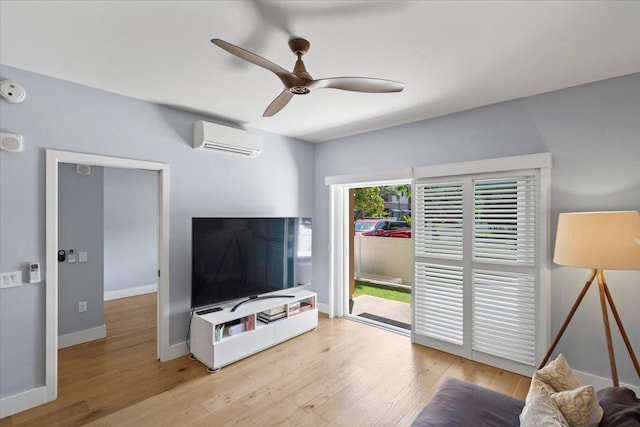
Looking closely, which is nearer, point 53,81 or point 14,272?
point 14,272

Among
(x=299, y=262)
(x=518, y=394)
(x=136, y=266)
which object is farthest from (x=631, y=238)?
(x=136, y=266)

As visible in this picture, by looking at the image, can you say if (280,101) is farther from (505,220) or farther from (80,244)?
(80,244)

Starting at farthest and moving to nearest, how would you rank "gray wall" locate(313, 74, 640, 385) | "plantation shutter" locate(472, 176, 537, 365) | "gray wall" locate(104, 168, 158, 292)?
"gray wall" locate(104, 168, 158, 292), "plantation shutter" locate(472, 176, 537, 365), "gray wall" locate(313, 74, 640, 385)

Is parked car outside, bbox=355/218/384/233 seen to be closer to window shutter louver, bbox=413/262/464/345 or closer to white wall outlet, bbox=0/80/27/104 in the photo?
window shutter louver, bbox=413/262/464/345

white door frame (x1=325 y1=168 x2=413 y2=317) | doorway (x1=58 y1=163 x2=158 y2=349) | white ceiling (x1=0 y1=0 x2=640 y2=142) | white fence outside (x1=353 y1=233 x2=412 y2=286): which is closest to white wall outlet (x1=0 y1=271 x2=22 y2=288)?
doorway (x1=58 y1=163 x2=158 y2=349)

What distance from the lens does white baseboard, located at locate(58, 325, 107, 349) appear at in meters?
3.26

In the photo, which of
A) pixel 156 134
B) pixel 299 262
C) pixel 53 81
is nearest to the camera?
pixel 53 81

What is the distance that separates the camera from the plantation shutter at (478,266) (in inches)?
108

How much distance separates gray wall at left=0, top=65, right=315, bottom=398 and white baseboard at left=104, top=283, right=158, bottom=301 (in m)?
2.94

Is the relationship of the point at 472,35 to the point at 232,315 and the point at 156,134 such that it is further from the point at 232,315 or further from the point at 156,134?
the point at 232,315

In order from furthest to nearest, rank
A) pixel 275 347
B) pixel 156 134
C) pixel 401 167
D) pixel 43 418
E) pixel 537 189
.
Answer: pixel 401 167 < pixel 275 347 < pixel 156 134 < pixel 537 189 < pixel 43 418

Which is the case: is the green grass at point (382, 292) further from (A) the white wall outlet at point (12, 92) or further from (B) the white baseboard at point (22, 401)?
(A) the white wall outlet at point (12, 92)

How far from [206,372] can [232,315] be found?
0.53 metres

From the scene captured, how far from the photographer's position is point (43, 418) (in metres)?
2.18
